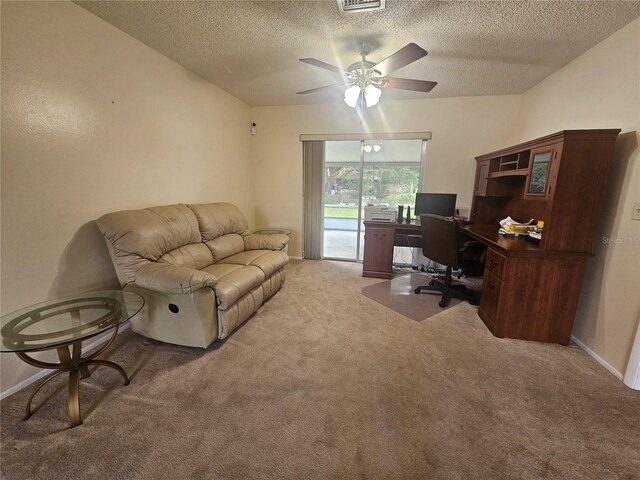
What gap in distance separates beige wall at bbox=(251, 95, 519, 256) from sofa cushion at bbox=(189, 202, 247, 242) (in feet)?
4.03

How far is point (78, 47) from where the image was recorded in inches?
74.2

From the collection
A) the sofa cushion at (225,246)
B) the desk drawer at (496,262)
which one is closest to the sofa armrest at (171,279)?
the sofa cushion at (225,246)

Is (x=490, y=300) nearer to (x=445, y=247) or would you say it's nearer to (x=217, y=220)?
(x=445, y=247)

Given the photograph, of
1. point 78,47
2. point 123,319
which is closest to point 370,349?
point 123,319

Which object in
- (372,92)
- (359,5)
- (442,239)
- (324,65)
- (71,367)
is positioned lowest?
(71,367)

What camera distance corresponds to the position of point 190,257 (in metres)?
2.47

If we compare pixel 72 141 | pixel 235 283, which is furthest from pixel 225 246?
pixel 72 141

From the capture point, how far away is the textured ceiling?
1.85 metres

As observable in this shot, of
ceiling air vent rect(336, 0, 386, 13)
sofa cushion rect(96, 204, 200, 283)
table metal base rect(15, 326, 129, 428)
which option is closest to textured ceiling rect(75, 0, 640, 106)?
ceiling air vent rect(336, 0, 386, 13)

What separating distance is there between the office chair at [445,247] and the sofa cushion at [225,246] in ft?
7.01

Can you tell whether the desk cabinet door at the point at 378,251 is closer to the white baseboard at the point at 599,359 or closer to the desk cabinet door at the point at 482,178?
the desk cabinet door at the point at 482,178

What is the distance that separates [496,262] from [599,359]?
3.13ft

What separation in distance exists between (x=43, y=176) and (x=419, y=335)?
297 cm

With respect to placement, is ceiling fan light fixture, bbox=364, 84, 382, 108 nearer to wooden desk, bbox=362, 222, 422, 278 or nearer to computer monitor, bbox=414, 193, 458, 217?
wooden desk, bbox=362, 222, 422, 278
